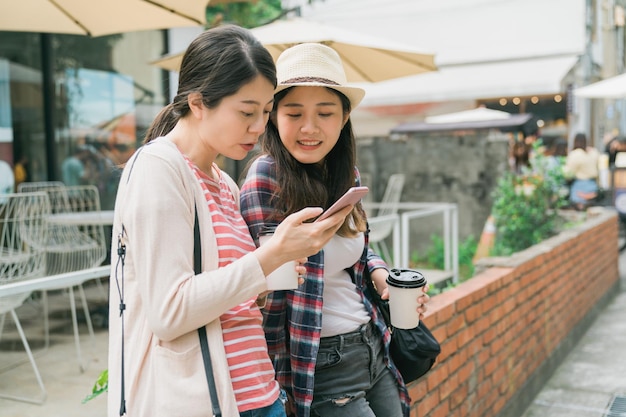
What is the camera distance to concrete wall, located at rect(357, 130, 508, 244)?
8344mm

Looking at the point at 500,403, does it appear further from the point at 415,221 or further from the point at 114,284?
the point at 415,221

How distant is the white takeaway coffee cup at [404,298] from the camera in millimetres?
1890

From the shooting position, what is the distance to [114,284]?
4.37ft

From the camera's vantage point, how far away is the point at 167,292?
123 centimetres

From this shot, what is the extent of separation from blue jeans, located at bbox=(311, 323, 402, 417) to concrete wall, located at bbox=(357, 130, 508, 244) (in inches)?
254

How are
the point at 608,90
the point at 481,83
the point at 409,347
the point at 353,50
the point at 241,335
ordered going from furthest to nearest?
the point at 481,83
the point at 608,90
the point at 353,50
the point at 409,347
the point at 241,335

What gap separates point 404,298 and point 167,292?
0.87 m

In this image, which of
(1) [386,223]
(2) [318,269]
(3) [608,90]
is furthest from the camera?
(3) [608,90]

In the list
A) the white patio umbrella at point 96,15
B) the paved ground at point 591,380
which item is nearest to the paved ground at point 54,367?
the white patio umbrella at point 96,15

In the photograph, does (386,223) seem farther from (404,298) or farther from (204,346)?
(204,346)

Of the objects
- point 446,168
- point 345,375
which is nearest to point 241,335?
point 345,375

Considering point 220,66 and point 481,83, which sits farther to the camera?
point 481,83

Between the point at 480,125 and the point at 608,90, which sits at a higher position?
the point at 608,90

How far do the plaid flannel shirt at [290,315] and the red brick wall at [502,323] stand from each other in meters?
0.99
